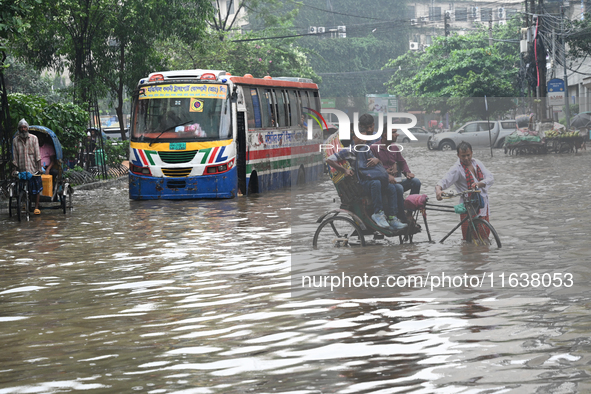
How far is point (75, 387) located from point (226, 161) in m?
14.5

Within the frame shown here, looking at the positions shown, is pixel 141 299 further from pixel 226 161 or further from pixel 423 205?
pixel 226 161

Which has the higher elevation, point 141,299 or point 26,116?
point 26,116

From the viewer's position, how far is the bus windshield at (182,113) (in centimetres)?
1970

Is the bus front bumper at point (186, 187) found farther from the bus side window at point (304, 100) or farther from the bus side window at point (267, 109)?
the bus side window at point (304, 100)

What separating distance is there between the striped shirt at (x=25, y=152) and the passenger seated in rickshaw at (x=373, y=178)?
23.7 ft

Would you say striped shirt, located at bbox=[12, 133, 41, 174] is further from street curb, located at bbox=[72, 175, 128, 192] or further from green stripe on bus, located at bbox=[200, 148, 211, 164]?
street curb, located at bbox=[72, 175, 128, 192]

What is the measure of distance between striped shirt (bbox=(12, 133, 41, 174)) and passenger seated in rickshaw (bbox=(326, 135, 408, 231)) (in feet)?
23.7

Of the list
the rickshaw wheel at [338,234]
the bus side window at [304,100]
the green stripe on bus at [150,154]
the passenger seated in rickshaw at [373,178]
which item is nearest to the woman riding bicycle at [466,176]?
the passenger seated in rickshaw at [373,178]

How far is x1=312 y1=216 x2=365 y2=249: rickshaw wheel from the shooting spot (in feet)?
34.8

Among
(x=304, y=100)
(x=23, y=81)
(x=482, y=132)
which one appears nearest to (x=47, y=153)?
(x=304, y=100)

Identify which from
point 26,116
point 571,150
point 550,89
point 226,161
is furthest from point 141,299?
point 550,89

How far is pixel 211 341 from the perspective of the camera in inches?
245

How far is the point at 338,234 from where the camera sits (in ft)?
35.2

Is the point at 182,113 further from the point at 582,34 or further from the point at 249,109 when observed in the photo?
the point at 582,34
